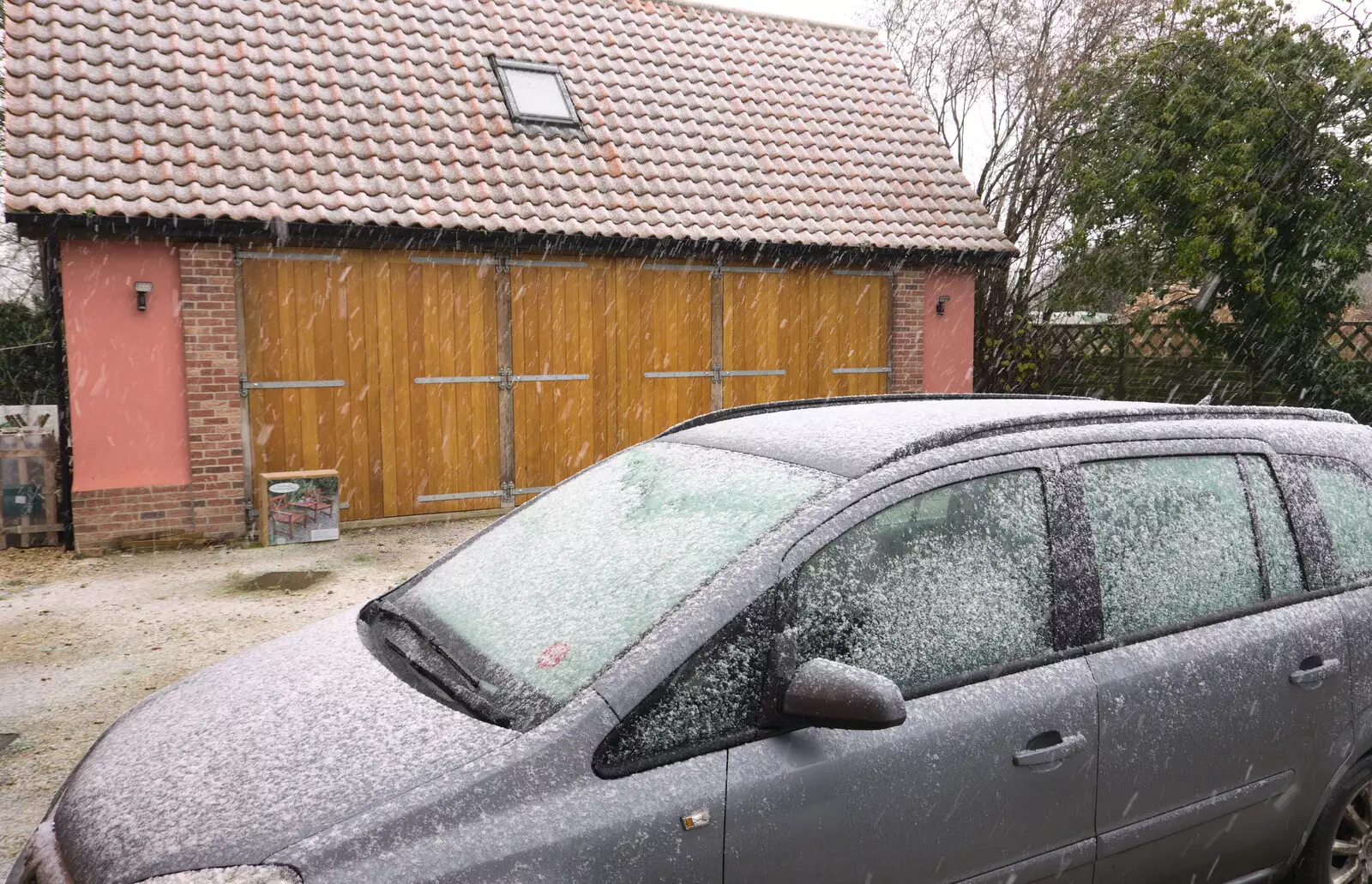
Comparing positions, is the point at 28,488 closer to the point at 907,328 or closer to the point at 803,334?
the point at 803,334

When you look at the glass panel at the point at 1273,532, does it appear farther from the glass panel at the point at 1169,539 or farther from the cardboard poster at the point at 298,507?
the cardboard poster at the point at 298,507

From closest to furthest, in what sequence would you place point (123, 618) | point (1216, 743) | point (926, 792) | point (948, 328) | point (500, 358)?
point (926, 792)
point (1216, 743)
point (123, 618)
point (500, 358)
point (948, 328)

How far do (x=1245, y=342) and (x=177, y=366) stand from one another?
12.7 metres

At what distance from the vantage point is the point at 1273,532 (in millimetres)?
2859

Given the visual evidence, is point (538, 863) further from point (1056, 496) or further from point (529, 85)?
point (529, 85)

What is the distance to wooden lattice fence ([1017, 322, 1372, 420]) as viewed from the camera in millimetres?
12828

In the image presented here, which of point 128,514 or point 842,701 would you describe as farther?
point 128,514

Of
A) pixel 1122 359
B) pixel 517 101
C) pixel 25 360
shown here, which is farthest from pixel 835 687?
pixel 25 360

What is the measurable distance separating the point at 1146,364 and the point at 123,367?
13.2 meters

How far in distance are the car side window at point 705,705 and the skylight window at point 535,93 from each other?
9224 millimetres

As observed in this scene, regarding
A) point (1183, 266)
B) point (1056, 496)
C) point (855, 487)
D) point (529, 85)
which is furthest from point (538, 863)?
point (1183, 266)

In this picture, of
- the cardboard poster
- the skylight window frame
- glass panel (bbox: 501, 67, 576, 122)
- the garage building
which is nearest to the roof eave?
the garage building

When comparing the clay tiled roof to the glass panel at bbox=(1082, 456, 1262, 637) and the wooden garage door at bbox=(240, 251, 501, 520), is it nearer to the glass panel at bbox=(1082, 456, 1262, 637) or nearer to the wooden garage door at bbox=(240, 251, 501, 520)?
the wooden garage door at bbox=(240, 251, 501, 520)

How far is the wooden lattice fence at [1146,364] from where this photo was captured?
12828 millimetres
